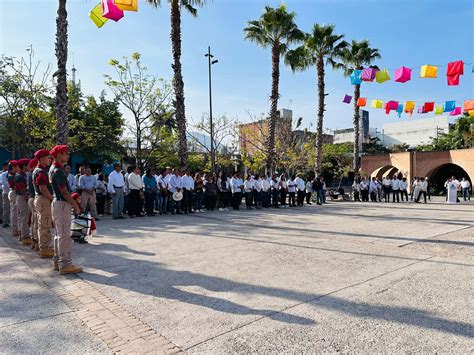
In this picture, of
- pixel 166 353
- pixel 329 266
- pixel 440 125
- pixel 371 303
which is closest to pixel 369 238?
pixel 329 266

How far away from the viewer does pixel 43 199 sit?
21.0 feet

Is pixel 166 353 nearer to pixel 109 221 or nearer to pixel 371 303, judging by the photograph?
pixel 371 303

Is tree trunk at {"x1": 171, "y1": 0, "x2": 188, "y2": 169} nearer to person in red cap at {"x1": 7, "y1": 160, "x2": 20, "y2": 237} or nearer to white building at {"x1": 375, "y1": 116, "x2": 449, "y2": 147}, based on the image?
person in red cap at {"x1": 7, "y1": 160, "x2": 20, "y2": 237}

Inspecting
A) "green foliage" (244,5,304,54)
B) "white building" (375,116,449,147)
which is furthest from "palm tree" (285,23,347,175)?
"white building" (375,116,449,147)

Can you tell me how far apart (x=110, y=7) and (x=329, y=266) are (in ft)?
28.0

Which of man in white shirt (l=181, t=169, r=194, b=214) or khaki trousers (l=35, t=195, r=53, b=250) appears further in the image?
man in white shirt (l=181, t=169, r=194, b=214)

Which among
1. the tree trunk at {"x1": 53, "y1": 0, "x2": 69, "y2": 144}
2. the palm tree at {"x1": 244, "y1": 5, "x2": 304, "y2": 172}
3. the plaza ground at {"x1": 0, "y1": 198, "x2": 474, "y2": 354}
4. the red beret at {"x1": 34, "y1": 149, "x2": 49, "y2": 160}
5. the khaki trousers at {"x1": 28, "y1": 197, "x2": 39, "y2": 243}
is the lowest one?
the plaza ground at {"x1": 0, "y1": 198, "x2": 474, "y2": 354}

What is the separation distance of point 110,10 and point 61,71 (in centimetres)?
368

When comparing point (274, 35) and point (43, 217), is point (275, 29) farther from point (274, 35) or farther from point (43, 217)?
point (43, 217)

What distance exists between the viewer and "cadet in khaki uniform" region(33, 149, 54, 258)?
20.4ft

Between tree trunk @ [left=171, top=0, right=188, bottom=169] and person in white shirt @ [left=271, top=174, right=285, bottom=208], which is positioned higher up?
tree trunk @ [left=171, top=0, right=188, bottom=169]

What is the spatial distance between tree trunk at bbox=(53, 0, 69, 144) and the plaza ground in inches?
201

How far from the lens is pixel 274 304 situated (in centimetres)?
425

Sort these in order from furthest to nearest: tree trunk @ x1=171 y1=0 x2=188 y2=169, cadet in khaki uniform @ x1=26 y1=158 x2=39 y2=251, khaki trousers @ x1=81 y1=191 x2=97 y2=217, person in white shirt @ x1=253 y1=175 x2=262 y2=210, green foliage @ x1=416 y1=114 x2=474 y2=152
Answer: green foliage @ x1=416 y1=114 x2=474 y2=152
person in white shirt @ x1=253 y1=175 x2=262 y2=210
tree trunk @ x1=171 y1=0 x2=188 y2=169
khaki trousers @ x1=81 y1=191 x2=97 y2=217
cadet in khaki uniform @ x1=26 y1=158 x2=39 y2=251
